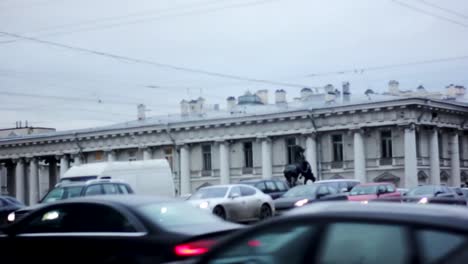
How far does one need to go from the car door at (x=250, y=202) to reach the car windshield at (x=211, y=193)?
87cm

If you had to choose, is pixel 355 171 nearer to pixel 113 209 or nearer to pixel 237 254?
pixel 113 209

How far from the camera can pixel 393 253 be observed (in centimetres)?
552

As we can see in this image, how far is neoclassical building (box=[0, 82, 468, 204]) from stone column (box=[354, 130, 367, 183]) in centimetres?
7

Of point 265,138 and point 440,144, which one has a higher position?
point 265,138

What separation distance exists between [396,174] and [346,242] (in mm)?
49100

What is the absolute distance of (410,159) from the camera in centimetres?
5250

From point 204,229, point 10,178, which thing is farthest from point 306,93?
point 204,229

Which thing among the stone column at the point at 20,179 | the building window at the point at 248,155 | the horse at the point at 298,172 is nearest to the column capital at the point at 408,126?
the horse at the point at 298,172

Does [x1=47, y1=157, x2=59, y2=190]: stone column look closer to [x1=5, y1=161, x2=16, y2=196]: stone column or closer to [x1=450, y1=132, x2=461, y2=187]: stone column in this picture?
[x1=5, y1=161, x2=16, y2=196]: stone column

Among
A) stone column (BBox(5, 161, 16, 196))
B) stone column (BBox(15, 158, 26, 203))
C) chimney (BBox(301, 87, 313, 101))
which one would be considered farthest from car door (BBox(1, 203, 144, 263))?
stone column (BBox(5, 161, 16, 196))

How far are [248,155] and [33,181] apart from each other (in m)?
20.9

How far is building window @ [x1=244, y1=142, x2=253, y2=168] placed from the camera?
61344 millimetres

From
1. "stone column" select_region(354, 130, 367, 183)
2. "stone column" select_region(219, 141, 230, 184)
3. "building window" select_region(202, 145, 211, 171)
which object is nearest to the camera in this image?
"stone column" select_region(354, 130, 367, 183)

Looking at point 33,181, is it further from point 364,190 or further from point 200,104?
point 364,190
